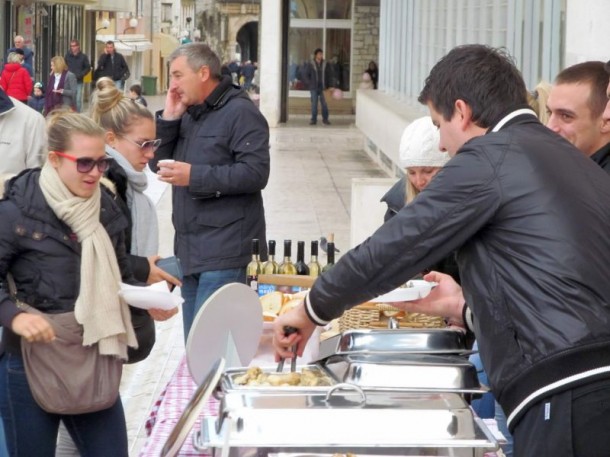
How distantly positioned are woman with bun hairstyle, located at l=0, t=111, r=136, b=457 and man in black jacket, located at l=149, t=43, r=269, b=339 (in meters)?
1.47

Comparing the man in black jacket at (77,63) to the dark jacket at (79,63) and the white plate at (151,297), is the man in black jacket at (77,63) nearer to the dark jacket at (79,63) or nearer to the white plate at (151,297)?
the dark jacket at (79,63)

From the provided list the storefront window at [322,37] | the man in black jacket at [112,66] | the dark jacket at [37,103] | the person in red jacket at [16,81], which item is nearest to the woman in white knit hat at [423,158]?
the person in red jacket at [16,81]

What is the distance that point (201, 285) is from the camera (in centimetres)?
573

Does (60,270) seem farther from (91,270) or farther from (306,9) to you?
(306,9)

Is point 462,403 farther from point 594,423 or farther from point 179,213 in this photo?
point 179,213

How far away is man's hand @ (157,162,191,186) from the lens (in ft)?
17.9

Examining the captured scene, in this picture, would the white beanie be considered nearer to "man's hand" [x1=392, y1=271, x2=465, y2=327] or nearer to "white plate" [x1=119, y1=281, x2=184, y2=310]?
"man's hand" [x1=392, y1=271, x2=465, y2=327]

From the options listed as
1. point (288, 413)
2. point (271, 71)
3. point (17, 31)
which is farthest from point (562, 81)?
point (17, 31)

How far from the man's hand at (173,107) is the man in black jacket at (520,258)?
2.81 m

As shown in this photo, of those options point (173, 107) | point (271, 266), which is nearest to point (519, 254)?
point (271, 266)

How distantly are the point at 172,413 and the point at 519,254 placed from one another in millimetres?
1665

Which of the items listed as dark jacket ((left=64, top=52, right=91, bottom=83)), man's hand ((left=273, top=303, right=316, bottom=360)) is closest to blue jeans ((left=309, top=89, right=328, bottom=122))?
dark jacket ((left=64, top=52, right=91, bottom=83))

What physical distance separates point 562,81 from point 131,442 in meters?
2.88

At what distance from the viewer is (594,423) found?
2.96 metres
